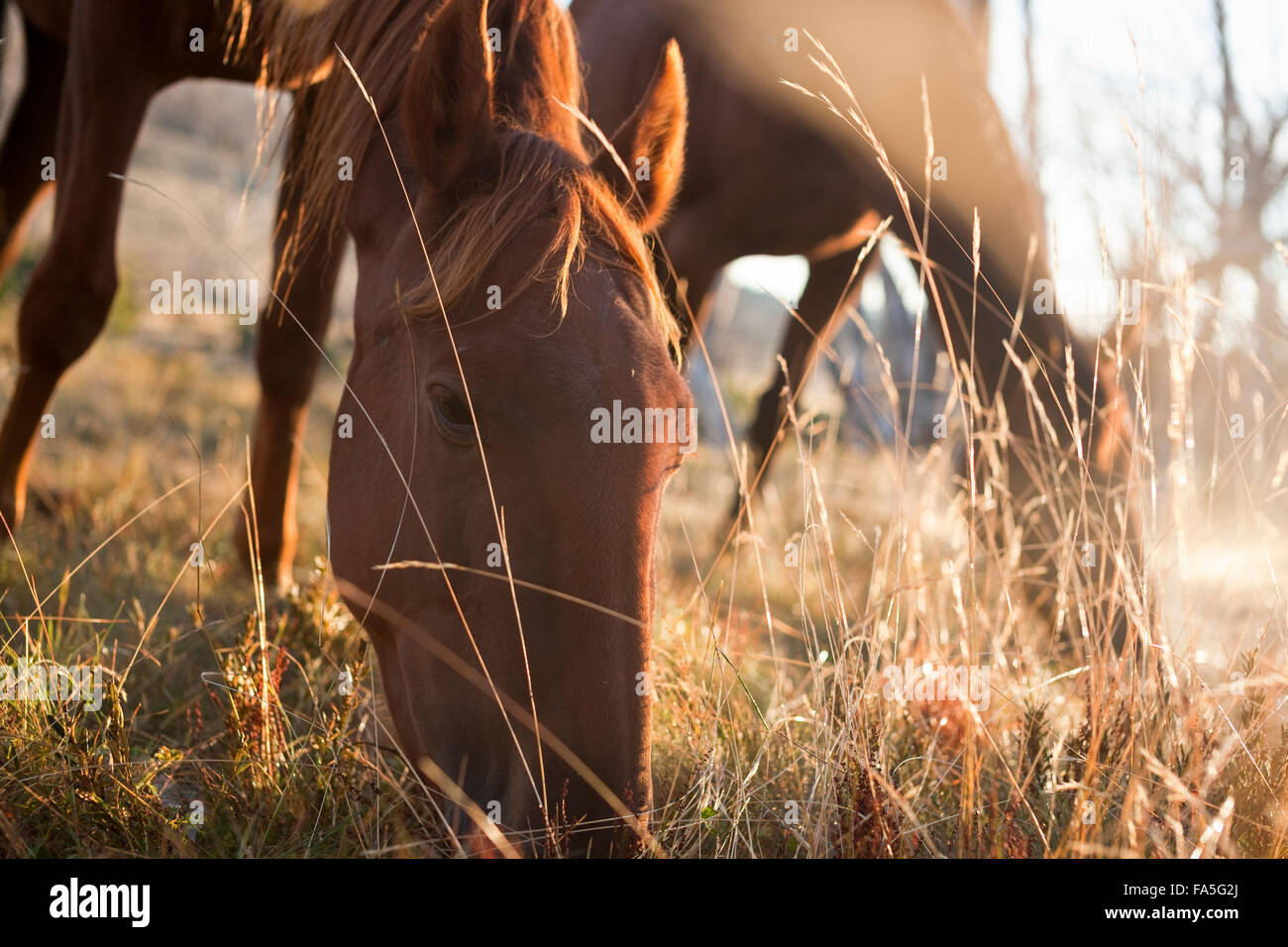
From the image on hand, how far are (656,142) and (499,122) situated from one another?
17.0 inches

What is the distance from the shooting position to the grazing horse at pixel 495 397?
171 centimetres

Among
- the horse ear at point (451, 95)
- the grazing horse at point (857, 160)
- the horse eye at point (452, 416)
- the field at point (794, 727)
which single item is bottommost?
the field at point (794, 727)

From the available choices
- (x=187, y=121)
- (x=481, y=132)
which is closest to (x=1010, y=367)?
(x=481, y=132)

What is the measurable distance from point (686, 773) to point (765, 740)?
1.26ft

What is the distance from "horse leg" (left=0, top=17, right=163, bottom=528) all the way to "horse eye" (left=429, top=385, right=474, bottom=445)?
207cm

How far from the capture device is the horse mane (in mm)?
1959

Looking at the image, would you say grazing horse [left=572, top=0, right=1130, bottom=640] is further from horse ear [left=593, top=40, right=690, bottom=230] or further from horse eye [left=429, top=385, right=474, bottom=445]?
horse eye [left=429, top=385, right=474, bottom=445]

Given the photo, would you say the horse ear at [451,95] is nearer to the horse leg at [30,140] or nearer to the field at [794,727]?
the field at [794,727]

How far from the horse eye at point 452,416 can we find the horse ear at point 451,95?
1.89ft

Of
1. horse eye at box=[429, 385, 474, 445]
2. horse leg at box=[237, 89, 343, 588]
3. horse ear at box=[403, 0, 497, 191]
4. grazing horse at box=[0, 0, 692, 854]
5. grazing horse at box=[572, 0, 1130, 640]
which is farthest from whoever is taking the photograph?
horse leg at box=[237, 89, 343, 588]

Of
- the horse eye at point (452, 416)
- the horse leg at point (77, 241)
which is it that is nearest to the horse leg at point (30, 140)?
the horse leg at point (77, 241)

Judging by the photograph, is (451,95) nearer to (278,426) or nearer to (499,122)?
(499,122)

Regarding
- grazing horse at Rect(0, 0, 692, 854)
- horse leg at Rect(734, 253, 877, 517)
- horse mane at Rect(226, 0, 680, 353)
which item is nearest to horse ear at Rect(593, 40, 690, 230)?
grazing horse at Rect(0, 0, 692, 854)
